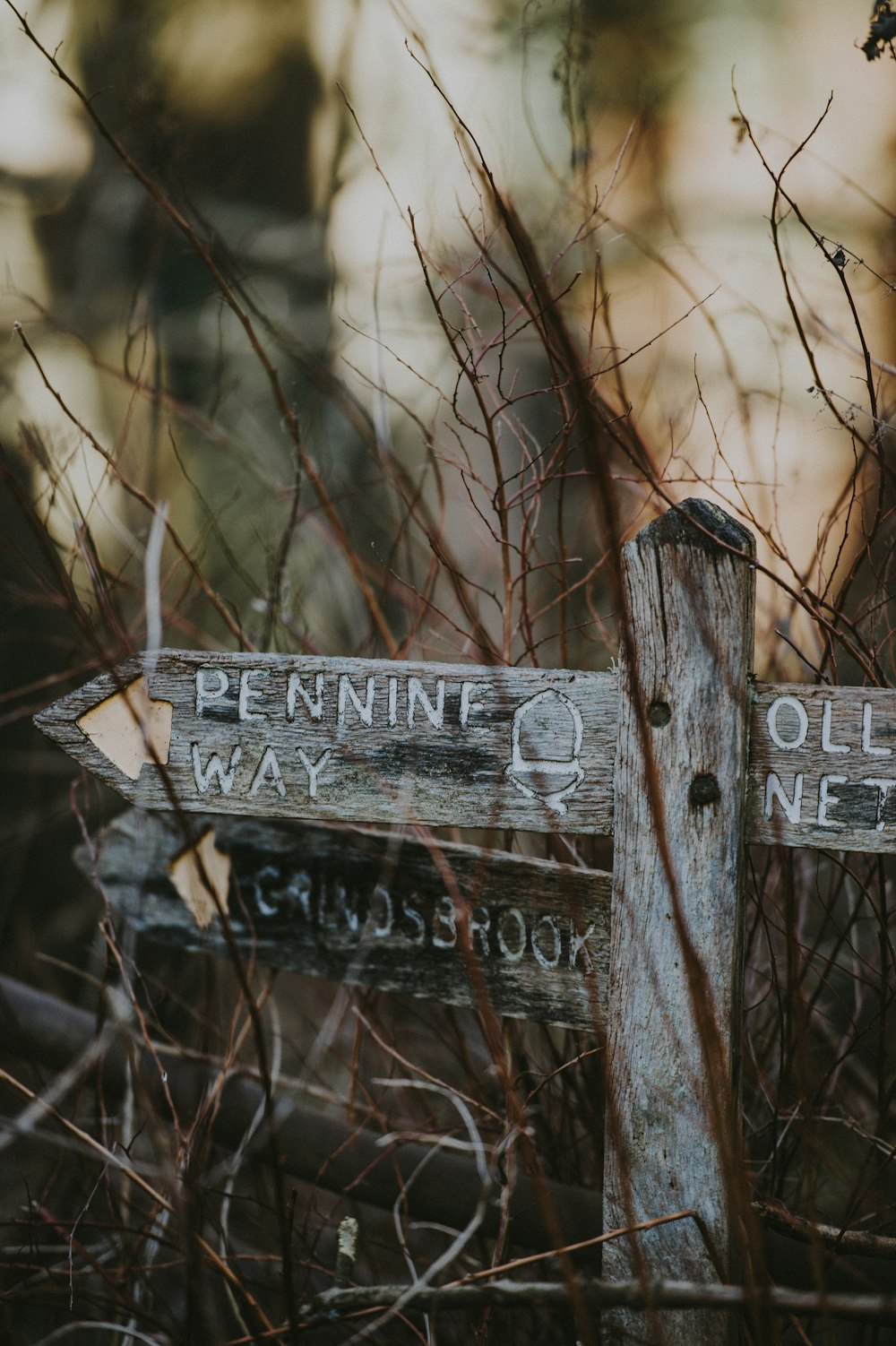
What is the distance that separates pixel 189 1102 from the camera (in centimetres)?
219

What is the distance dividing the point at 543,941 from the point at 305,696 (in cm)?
55

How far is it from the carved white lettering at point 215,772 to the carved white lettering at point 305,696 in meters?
0.11

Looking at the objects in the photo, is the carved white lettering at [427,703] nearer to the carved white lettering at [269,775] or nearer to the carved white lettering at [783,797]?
the carved white lettering at [269,775]

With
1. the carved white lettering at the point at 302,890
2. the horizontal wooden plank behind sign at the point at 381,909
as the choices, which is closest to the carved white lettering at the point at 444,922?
the horizontal wooden plank behind sign at the point at 381,909

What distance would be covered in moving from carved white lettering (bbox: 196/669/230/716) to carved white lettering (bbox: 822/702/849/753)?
2.94ft

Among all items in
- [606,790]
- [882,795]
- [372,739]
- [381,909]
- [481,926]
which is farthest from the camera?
[381,909]

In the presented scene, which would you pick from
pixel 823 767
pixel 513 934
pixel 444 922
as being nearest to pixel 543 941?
pixel 513 934

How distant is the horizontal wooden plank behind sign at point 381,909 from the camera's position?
1.49 m

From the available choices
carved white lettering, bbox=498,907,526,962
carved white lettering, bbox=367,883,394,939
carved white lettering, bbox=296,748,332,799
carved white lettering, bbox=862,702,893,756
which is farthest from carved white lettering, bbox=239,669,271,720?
carved white lettering, bbox=862,702,893,756

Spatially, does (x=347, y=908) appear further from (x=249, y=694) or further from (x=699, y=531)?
(x=699, y=531)

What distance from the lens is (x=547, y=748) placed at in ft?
4.48

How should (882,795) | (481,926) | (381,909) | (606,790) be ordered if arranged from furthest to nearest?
1. (381,909)
2. (481,926)
3. (606,790)
4. (882,795)

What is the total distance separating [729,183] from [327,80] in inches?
82.9

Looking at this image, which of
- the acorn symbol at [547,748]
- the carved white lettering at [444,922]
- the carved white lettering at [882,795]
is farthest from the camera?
the carved white lettering at [444,922]
